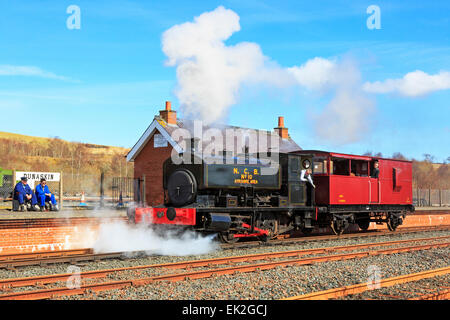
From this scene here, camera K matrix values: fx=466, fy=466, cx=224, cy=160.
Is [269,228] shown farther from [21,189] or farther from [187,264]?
[21,189]

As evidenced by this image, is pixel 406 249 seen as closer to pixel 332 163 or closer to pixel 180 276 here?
pixel 332 163

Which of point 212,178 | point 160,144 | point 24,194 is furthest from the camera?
point 160,144

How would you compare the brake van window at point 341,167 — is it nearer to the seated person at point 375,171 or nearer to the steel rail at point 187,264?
the seated person at point 375,171

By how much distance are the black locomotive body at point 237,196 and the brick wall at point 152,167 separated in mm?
11540

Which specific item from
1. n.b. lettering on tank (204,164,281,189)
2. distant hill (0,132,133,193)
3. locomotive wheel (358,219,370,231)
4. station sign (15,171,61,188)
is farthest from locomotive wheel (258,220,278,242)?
distant hill (0,132,133,193)

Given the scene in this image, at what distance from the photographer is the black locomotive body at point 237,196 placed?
12.7m

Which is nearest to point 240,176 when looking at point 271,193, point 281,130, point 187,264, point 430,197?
point 271,193

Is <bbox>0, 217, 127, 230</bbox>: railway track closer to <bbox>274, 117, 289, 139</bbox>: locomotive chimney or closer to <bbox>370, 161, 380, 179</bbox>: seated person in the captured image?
<bbox>370, 161, 380, 179</bbox>: seated person

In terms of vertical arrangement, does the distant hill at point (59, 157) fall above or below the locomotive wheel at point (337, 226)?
above

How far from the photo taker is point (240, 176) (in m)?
13.6

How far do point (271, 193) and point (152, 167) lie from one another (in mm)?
13245

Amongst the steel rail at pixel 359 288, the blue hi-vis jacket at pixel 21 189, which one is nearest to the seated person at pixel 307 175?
the steel rail at pixel 359 288

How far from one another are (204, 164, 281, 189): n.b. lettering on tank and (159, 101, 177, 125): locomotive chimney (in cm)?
1364

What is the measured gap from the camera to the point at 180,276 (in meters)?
8.64
